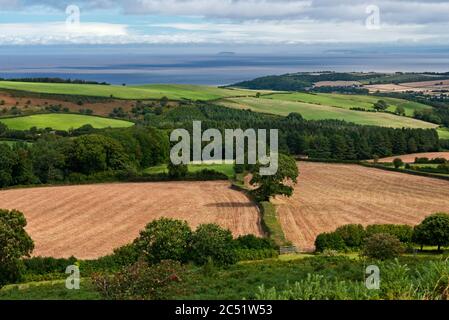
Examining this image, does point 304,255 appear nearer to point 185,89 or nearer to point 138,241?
point 138,241

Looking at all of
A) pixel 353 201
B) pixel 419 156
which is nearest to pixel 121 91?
pixel 419 156

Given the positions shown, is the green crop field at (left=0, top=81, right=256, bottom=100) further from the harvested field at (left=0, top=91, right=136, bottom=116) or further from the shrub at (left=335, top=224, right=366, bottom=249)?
the shrub at (left=335, top=224, right=366, bottom=249)

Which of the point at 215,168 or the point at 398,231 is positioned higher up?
the point at 398,231

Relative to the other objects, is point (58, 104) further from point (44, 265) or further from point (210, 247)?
point (210, 247)

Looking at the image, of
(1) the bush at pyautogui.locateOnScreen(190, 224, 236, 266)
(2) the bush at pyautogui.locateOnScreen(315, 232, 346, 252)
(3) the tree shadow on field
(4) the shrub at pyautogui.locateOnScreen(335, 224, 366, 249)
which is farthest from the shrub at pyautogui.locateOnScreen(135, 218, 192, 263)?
(3) the tree shadow on field

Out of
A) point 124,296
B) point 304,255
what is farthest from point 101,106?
point 124,296
